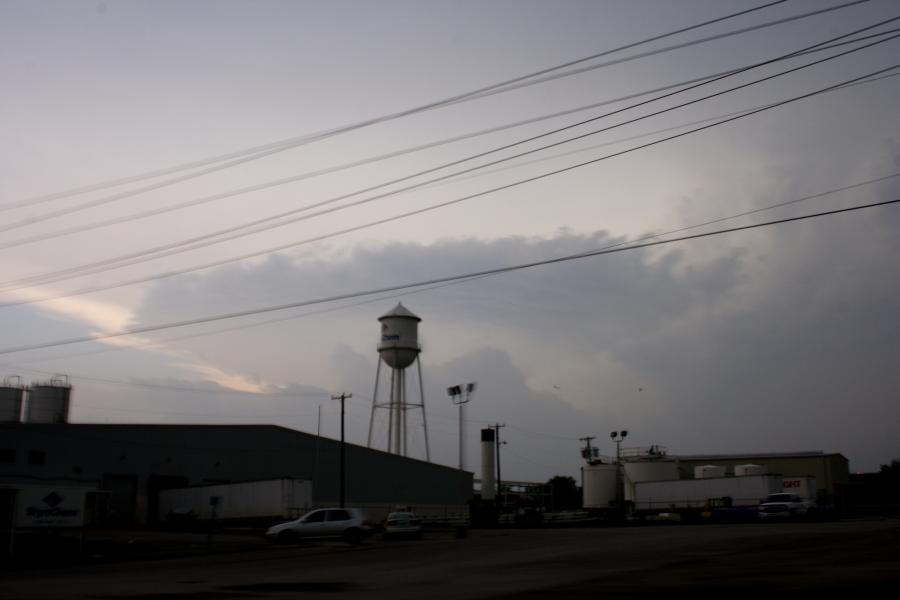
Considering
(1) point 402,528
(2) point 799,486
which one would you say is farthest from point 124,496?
(2) point 799,486

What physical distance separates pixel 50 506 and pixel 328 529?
40.0 feet

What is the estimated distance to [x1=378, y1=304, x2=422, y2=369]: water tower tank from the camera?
7344cm

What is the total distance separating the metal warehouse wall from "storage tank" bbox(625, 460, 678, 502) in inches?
715

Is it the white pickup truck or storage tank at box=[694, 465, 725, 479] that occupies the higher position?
storage tank at box=[694, 465, 725, 479]

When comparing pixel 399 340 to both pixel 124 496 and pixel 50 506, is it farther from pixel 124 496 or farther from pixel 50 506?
pixel 50 506

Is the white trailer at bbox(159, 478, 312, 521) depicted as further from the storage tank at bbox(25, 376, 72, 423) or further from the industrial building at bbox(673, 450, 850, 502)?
the industrial building at bbox(673, 450, 850, 502)

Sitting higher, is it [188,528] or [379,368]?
[379,368]

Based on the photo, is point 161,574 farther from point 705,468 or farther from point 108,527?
point 705,468

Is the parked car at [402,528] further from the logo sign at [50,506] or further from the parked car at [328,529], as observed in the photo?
the logo sign at [50,506]

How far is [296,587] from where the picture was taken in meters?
18.0

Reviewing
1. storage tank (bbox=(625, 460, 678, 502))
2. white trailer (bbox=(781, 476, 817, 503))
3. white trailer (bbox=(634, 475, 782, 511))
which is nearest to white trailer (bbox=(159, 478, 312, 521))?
white trailer (bbox=(634, 475, 782, 511))

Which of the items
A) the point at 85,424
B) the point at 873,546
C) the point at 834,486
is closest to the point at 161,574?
the point at 873,546

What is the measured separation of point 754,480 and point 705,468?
11301mm

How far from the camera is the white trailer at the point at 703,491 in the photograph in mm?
62031
